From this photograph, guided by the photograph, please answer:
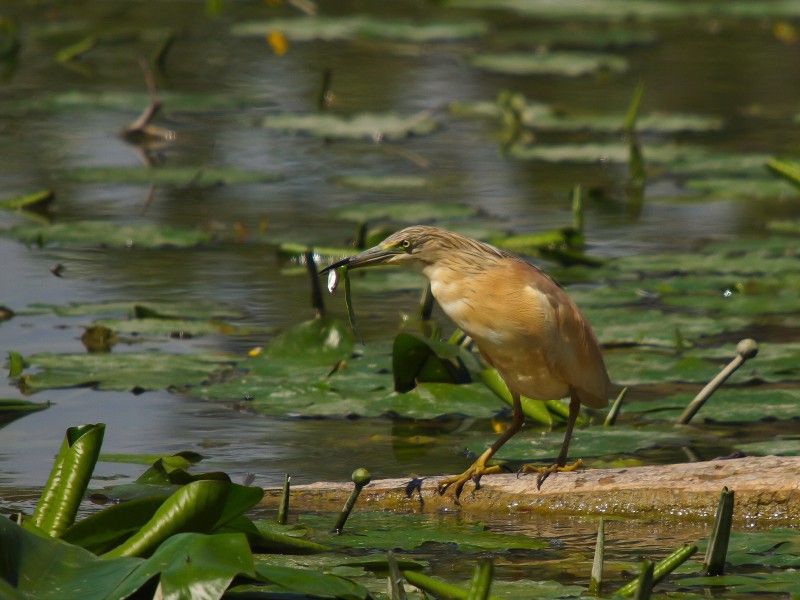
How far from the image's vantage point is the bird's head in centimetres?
438

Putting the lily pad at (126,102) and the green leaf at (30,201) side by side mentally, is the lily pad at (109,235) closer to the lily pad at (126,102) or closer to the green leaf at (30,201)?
the green leaf at (30,201)

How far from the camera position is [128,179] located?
9.00m

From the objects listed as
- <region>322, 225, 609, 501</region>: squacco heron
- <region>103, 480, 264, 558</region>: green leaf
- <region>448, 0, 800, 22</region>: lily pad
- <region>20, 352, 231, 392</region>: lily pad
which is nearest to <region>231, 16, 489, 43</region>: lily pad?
<region>448, 0, 800, 22</region>: lily pad

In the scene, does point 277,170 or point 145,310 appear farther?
point 277,170

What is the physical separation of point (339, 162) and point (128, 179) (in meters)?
1.76

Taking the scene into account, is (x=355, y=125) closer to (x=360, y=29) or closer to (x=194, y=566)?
(x=360, y=29)

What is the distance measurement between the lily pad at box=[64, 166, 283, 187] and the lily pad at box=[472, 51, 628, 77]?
4.70 meters

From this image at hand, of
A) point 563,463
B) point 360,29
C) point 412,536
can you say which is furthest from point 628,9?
point 412,536

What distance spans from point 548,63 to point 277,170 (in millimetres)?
4542

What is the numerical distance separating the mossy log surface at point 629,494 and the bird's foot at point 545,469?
0.07 feet

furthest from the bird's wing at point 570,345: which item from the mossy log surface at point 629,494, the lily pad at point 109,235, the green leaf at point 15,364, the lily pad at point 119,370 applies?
the lily pad at point 109,235

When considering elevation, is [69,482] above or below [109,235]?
above

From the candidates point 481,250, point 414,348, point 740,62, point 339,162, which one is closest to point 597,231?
point 339,162

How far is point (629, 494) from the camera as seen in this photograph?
13.7ft
